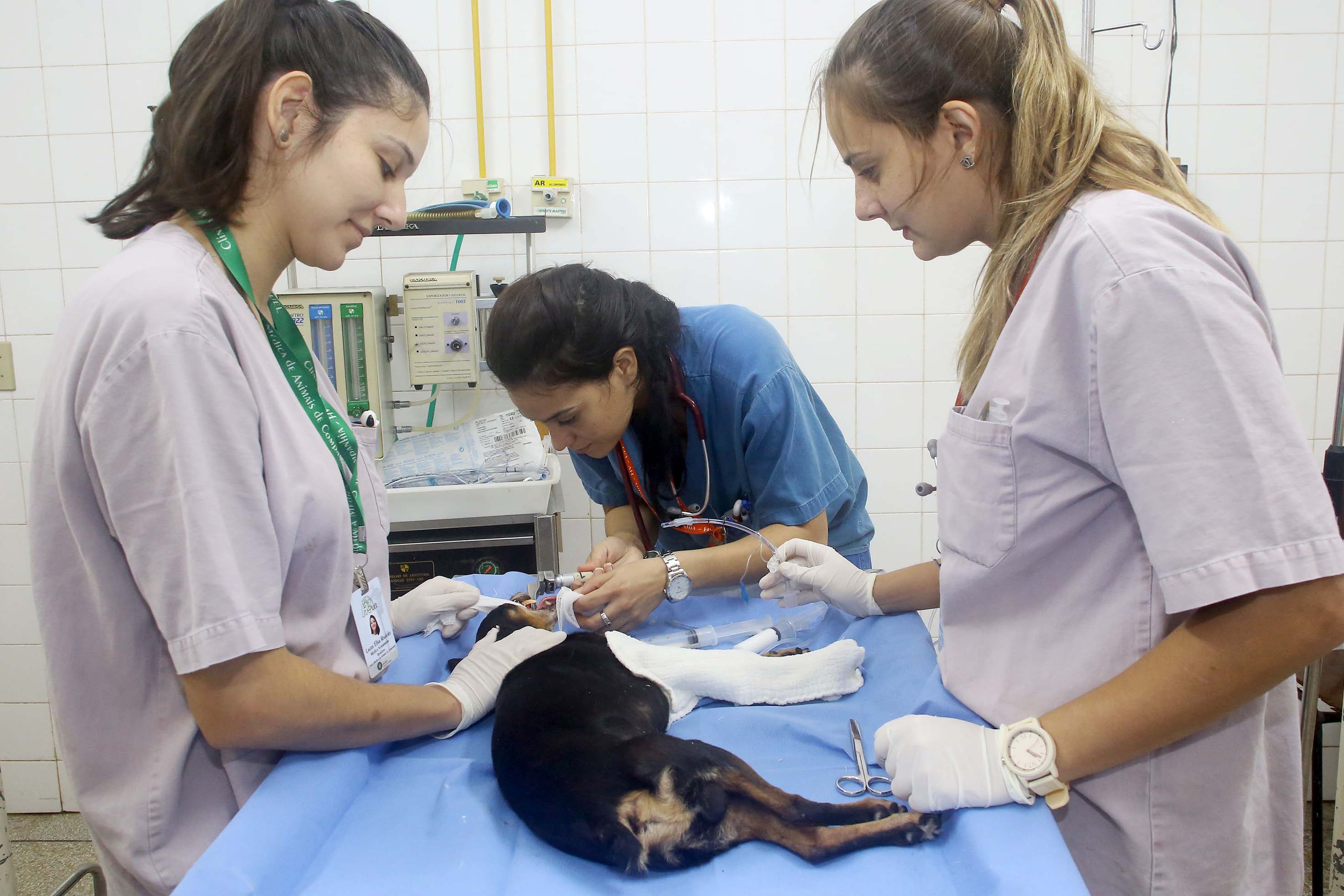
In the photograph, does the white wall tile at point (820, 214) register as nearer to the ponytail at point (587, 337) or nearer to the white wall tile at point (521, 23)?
the white wall tile at point (521, 23)

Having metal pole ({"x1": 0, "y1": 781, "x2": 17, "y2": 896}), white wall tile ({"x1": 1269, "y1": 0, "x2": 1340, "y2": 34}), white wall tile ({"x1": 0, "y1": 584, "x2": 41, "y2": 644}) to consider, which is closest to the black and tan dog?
metal pole ({"x1": 0, "y1": 781, "x2": 17, "y2": 896})

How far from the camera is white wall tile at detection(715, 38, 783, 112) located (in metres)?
2.86

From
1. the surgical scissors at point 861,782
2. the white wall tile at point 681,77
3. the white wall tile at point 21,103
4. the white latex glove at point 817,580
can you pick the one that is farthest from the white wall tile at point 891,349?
the white wall tile at point 21,103

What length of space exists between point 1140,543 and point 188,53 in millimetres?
1136

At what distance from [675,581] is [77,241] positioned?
2.55m

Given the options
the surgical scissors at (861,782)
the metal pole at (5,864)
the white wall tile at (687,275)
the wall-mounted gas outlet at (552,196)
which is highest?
the wall-mounted gas outlet at (552,196)

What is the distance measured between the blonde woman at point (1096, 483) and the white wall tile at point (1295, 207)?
2484 millimetres

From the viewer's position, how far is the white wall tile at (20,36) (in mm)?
2797

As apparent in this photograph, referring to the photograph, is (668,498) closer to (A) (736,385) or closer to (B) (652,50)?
(A) (736,385)

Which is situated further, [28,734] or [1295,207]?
[28,734]

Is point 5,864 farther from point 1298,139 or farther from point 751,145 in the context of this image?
point 1298,139

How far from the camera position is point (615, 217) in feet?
9.65

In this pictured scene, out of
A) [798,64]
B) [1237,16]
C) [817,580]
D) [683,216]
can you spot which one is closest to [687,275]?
[683,216]

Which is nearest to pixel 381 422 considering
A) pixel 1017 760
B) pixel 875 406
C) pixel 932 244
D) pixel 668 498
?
pixel 668 498
